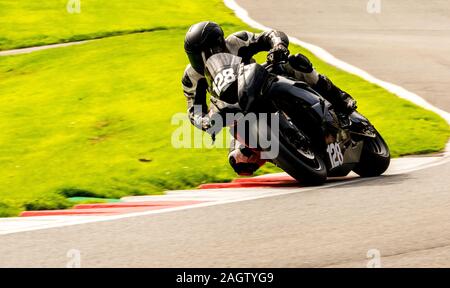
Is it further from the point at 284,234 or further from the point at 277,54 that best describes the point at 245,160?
the point at 284,234

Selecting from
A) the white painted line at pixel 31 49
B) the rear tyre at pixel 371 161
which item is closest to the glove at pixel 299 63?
the rear tyre at pixel 371 161

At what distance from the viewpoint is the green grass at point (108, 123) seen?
10127 millimetres

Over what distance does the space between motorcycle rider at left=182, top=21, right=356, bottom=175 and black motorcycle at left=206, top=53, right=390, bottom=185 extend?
15 cm

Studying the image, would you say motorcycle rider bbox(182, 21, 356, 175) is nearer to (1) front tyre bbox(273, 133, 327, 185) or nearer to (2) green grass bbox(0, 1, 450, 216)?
(1) front tyre bbox(273, 133, 327, 185)

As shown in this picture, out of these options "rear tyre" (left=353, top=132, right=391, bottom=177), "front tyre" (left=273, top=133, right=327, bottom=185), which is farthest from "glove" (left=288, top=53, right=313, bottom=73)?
"rear tyre" (left=353, top=132, right=391, bottom=177)

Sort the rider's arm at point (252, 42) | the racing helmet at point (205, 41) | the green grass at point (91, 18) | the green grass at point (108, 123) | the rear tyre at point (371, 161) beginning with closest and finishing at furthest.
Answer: the racing helmet at point (205, 41), the rider's arm at point (252, 42), the rear tyre at point (371, 161), the green grass at point (108, 123), the green grass at point (91, 18)

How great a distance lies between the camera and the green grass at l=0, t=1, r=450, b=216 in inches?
399

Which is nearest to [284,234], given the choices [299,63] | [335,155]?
[335,155]

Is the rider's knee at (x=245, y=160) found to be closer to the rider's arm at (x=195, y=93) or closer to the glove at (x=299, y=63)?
the rider's arm at (x=195, y=93)

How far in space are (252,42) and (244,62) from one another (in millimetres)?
207

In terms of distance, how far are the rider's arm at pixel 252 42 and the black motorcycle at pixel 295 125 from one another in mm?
228

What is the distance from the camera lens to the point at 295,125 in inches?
345

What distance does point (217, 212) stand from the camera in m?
7.92
